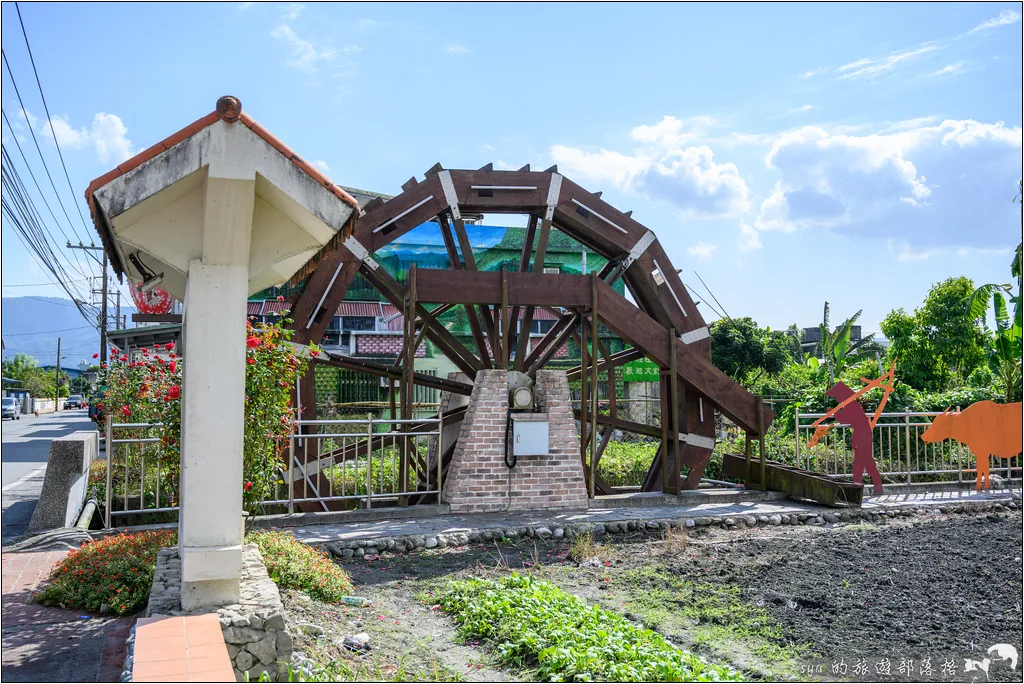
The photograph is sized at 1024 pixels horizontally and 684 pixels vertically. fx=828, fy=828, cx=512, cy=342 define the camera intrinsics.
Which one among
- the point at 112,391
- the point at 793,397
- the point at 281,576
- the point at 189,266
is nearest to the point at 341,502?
the point at 112,391

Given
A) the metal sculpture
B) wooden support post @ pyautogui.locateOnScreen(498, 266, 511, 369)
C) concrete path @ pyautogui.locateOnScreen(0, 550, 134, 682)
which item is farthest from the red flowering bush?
the metal sculpture

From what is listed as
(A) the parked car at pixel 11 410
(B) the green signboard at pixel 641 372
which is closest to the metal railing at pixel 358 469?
(B) the green signboard at pixel 641 372

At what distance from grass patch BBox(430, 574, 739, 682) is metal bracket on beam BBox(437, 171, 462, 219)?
19.6 ft

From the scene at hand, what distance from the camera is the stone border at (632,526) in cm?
696

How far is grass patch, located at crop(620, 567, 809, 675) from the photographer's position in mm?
4344

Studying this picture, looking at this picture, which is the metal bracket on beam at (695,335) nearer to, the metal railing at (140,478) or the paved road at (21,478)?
the metal railing at (140,478)

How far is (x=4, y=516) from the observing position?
8.42 m

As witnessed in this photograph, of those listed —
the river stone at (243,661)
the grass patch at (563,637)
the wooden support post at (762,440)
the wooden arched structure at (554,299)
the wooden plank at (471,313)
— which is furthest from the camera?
the wooden plank at (471,313)

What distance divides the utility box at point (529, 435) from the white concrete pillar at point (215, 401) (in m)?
4.70

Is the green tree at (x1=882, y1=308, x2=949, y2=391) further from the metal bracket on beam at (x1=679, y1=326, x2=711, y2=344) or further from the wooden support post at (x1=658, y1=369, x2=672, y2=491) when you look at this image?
the wooden support post at (x1=658, y1=369, x2=672, y2=491)

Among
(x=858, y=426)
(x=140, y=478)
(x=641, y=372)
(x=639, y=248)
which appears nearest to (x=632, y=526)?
(x=858, y=426)

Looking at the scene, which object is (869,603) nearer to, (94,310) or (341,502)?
(341,502)

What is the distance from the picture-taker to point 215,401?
13.3 feet

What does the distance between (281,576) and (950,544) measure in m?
5.70
